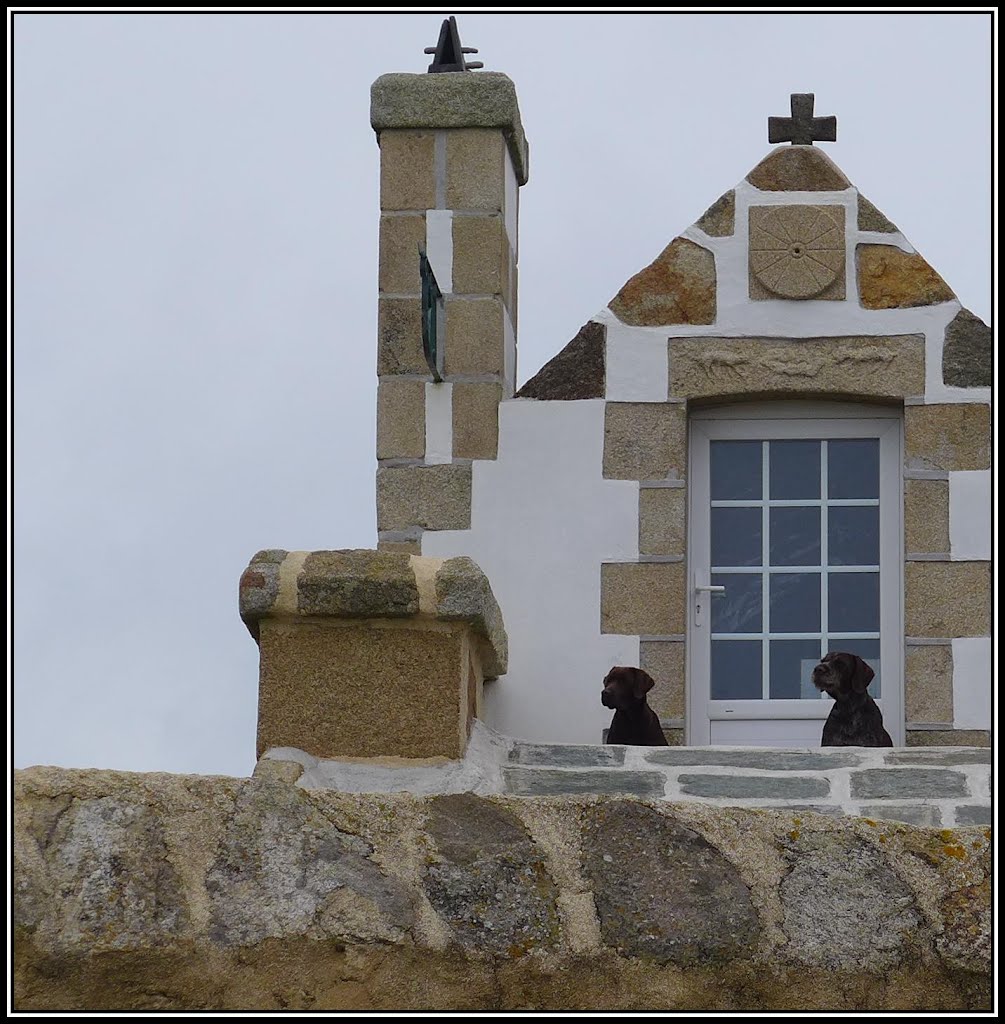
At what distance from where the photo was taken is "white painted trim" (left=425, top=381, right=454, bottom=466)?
28.0 feet

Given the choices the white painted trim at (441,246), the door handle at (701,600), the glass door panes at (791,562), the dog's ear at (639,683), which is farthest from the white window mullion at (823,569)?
the white painted trim at (441,246)

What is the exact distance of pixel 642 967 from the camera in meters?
3.91

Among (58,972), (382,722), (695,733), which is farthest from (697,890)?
(695,733)

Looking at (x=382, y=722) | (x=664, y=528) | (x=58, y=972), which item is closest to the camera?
(x=58, y=972)

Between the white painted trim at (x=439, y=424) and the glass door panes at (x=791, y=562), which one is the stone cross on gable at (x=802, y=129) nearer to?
the glass door panes at (x=791, y=562)

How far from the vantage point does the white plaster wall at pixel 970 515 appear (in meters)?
8.22

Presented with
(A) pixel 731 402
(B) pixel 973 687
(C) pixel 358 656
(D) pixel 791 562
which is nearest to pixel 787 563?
(D) pixel 791 562

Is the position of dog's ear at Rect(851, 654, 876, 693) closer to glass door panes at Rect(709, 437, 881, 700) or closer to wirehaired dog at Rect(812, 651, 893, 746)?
wirehaired dog at Rect(812, 651, 893, 746)

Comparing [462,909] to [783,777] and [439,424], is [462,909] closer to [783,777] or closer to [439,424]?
[783,777]

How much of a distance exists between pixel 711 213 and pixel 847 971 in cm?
516

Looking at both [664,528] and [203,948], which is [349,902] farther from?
[664,528]

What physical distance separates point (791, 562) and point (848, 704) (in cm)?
115

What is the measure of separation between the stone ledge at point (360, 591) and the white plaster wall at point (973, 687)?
9.31 ft

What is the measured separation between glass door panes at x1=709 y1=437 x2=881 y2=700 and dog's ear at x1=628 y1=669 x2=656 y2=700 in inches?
32.5
